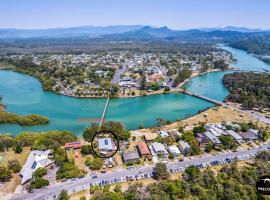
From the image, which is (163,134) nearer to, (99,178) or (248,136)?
(248,136)

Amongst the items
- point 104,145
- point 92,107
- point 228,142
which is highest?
point 104,145

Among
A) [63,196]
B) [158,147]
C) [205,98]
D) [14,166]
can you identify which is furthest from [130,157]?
[205,98]

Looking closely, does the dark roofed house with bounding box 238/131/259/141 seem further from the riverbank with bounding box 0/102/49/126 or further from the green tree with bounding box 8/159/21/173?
the riverbank with bounding box 0/102/49/126

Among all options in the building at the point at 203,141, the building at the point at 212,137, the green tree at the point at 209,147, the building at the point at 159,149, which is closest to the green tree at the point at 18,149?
the building at the point at 159,149

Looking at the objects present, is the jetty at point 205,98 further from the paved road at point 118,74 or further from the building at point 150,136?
the building at point 150,136

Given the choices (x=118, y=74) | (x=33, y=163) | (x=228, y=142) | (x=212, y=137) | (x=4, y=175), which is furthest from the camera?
(x=118, y=74)

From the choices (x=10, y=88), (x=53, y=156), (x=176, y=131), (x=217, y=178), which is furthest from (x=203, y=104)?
(x=10, y=88)

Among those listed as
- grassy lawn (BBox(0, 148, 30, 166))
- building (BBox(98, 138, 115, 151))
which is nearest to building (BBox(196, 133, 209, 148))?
building (BBox(98, 138, 115, 151))
